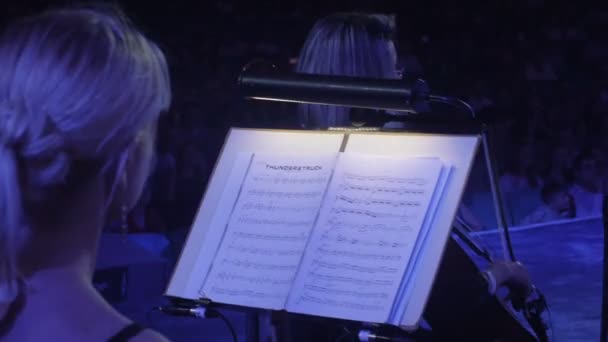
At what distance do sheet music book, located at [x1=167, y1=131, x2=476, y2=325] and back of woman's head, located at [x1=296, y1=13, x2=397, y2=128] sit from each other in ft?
0.55

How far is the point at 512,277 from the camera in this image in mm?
1338

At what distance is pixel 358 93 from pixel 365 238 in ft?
0.70

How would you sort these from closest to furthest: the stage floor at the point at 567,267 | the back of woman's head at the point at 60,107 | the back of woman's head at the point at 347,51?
1. the back of woman's head at the point at 60,107
2. the back of woman's head at the point at 347,51
3. the stage floor at the point at 567,267

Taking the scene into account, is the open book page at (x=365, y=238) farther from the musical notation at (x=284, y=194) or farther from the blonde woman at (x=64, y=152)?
the blonde woman at (x=64, y=152)

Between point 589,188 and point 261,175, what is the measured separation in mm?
2946

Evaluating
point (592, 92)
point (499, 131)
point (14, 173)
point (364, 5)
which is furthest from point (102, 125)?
point (364, 5)

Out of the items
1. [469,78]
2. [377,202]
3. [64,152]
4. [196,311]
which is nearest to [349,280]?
[377,202]

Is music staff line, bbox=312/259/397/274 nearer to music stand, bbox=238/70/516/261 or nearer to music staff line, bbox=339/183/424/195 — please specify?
music staff line, bbox=339/183/424/195

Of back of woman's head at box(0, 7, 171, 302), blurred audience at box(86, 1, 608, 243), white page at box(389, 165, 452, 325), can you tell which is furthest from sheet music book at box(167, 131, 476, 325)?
blurred audience at box(86, 1, 608, 243)

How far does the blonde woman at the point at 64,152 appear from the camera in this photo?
Answer: 2.20ft

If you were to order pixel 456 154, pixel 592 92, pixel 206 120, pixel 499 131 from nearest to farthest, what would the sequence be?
pixel 456 154, pixel 499 131, pixel 592 92, pixel 206 120

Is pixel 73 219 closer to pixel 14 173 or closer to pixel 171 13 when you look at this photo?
pixel 14 173

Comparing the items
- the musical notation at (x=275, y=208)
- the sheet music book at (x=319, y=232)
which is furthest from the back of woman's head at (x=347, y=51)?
the musical notation at (x=275, y=208)

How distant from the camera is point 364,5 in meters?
6.52
